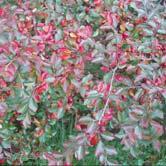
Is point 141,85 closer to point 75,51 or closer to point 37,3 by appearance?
point 75,51

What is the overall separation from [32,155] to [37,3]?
2.65 ft

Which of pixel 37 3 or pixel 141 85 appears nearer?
pixel 141 85

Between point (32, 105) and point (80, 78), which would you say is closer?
point (32, 105)

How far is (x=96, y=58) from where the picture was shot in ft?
5.55

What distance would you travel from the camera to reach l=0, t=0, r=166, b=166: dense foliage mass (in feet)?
4.83

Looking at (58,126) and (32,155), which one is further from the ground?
(58,126)

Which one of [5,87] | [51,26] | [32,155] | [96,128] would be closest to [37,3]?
[51,26]

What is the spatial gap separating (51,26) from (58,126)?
1.83ft

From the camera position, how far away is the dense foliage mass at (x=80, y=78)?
1472 mm

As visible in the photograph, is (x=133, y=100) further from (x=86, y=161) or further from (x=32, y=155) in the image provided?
(x=32, y=155)

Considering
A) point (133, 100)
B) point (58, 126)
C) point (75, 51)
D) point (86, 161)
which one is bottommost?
point (86, 161)

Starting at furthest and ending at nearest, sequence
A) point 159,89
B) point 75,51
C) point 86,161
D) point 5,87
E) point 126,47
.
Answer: point 86,161 → point 126,47 → point 75,51 → point 5,87 → point 159,89

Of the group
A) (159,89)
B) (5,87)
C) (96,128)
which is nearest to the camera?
(96,128)

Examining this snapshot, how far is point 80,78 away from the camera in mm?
1695
